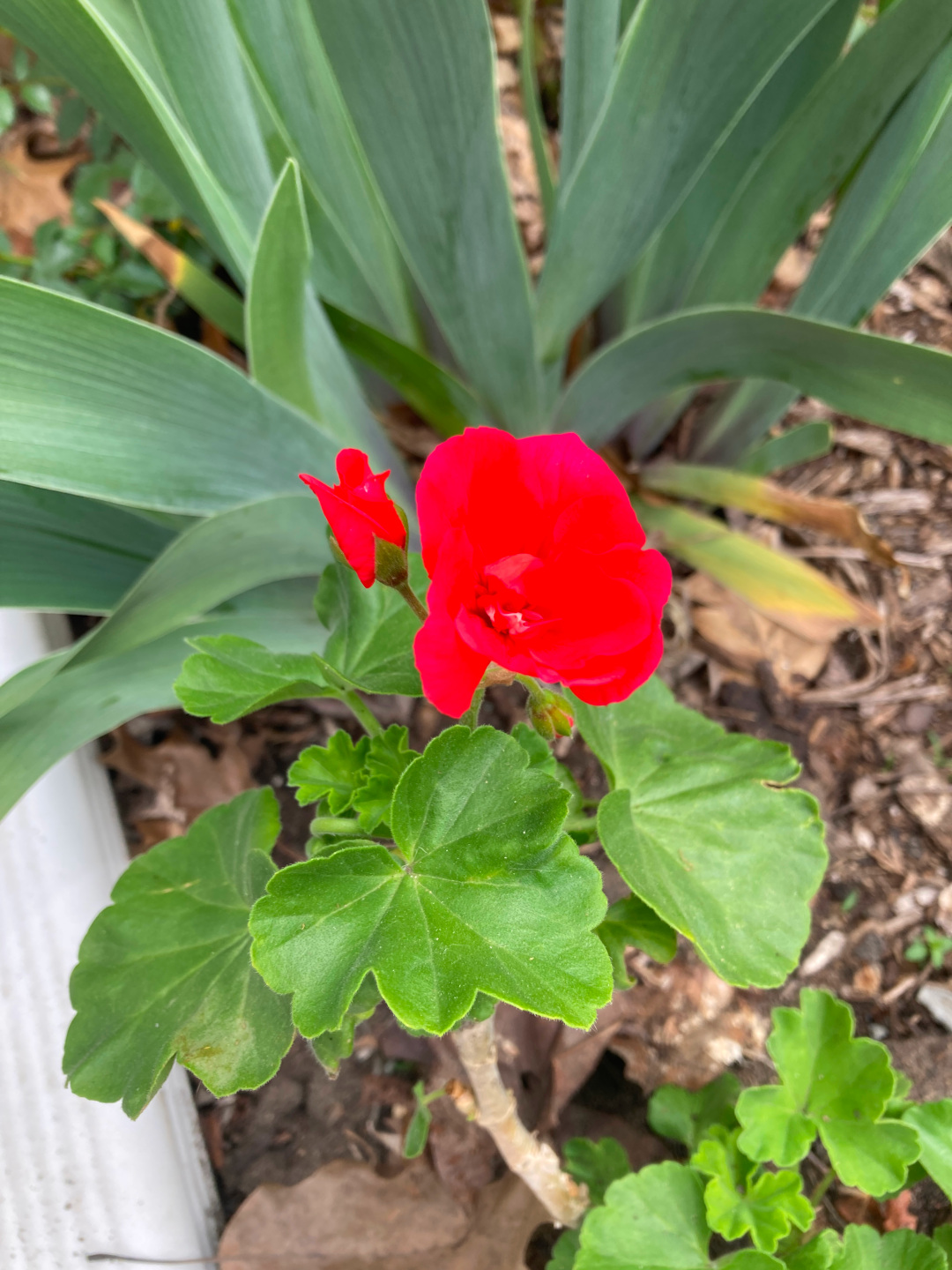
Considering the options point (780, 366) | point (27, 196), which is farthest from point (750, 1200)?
point (27, 196)

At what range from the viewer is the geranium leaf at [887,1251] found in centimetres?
76

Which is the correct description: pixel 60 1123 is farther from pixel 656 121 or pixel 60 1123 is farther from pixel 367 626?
pixel 656 121

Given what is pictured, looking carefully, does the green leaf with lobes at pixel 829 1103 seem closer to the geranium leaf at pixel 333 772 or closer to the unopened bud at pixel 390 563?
the geranium leaf at pixel 333 772

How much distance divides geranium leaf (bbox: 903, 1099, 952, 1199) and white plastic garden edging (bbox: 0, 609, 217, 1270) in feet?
2.45

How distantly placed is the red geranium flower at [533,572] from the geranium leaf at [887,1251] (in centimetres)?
64

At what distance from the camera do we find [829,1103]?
830mm

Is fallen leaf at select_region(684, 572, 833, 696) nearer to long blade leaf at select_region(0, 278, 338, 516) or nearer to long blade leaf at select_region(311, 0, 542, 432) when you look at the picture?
long blade leaf at select_region(311, 0, 542, 432)

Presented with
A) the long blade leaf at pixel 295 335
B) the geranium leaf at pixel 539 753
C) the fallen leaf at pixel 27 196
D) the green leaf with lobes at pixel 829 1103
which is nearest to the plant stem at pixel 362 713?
the geranium leaf at pixel 539 753

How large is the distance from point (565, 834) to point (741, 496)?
2.45 feet

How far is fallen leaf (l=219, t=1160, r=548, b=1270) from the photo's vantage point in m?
0.94

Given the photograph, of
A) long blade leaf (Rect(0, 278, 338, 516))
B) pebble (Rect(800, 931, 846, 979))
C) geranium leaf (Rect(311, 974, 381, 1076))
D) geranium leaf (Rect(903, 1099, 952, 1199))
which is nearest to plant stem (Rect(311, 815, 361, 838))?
geranium leaf (Rect(311, 974, 381, 1076))

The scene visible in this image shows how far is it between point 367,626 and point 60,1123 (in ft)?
2.15

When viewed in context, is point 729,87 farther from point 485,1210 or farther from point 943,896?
point 485,1210

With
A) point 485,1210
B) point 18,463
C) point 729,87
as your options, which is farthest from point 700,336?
point 485,1210
